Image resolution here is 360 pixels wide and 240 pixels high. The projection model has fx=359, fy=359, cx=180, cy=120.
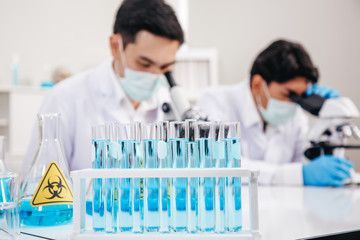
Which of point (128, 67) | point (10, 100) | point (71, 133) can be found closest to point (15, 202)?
point (71, 133)

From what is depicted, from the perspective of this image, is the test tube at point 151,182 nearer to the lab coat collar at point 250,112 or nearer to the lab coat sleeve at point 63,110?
the lab coat sleeve at point 63,110

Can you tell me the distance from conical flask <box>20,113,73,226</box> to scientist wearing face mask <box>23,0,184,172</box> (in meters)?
0.79

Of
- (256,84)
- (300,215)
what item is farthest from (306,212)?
(256,84)

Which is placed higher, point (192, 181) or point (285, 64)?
point (285, 64)

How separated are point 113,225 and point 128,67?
4.01 feet

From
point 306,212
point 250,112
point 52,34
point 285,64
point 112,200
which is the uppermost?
point 52,34

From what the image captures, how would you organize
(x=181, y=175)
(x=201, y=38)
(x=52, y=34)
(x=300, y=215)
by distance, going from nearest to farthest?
(x=181, y=175) → (x=300, y=215) → (x=52, y=34) → (x=201, y=38)

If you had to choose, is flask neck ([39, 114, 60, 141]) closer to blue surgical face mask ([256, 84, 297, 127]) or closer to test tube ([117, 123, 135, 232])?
test tube ([117, 123, 135, 232])

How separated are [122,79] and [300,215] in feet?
3.78

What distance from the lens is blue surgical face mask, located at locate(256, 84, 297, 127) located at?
2.05 meters

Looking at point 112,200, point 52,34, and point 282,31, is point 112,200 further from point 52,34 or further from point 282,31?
point 282,31

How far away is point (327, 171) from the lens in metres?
1.54

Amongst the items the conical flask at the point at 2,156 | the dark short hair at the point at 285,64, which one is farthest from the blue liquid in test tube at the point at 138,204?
the dark short hair at the point at 285,64

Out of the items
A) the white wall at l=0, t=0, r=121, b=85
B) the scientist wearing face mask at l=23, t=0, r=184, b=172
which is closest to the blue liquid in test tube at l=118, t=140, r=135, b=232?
the scientist wearing face mask at l=23, t=0, r=184, b=172
